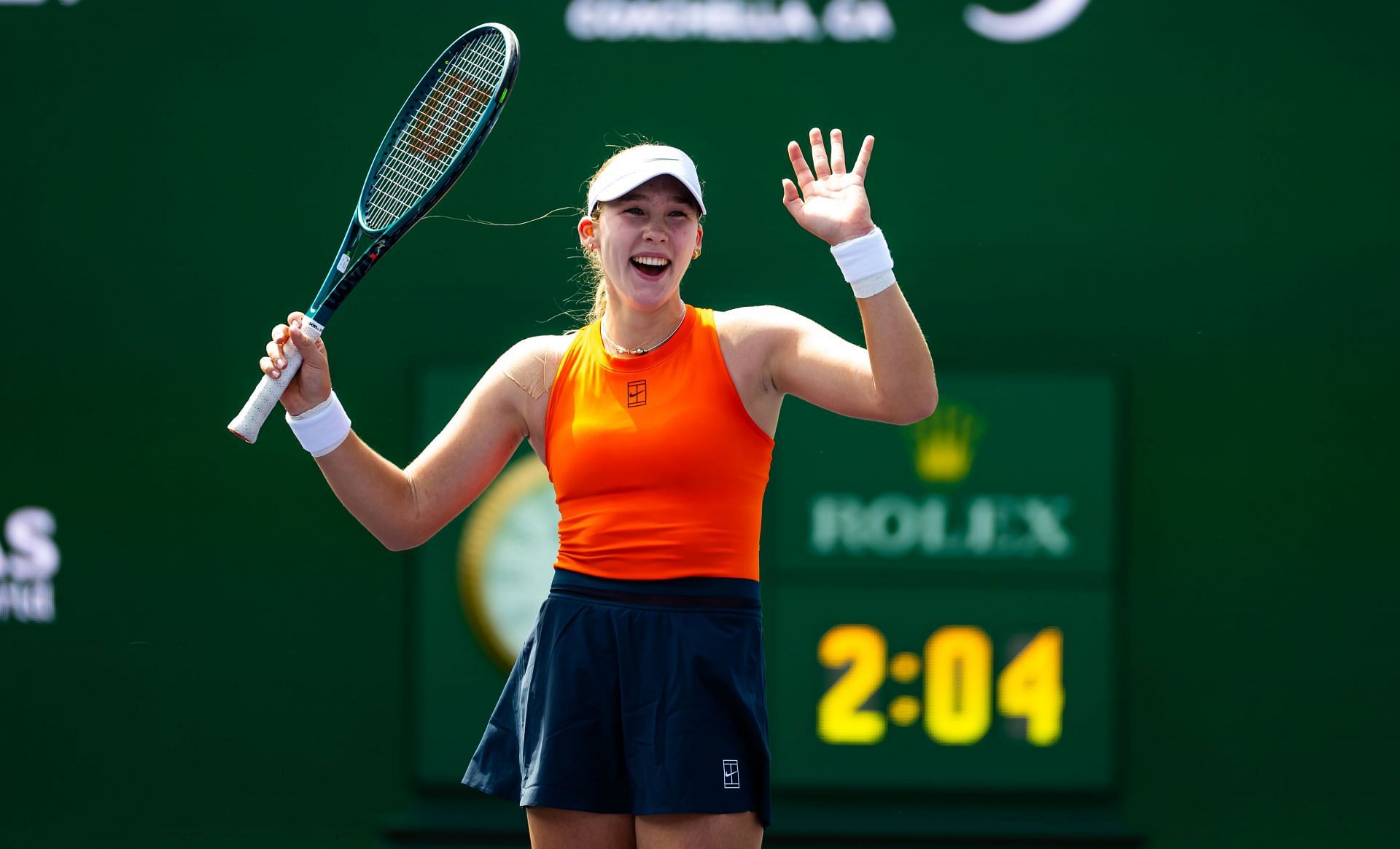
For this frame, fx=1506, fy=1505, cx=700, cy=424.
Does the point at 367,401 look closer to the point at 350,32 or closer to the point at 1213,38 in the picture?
the point at 350,32

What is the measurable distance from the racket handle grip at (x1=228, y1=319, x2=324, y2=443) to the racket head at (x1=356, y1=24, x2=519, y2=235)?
36 centimetres

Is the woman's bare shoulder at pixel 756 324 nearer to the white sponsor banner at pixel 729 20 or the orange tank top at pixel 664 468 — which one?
the orange tank top at pixel 664 468

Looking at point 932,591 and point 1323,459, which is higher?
point 1323,459

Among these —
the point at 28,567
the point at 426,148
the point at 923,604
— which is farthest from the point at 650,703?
the point at 28,567

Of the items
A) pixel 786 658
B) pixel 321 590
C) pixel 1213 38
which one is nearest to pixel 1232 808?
pixel 786 658

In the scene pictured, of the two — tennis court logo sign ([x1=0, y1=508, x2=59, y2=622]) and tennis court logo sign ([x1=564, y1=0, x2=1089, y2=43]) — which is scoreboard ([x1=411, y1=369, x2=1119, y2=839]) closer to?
tennis court logo sign ([x1=564, y1=0, x2=1089, y2=43])

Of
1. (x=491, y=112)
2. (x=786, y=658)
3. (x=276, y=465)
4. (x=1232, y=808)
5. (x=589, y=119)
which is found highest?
(x=589, y=119)

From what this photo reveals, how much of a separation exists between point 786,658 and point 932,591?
0.39m

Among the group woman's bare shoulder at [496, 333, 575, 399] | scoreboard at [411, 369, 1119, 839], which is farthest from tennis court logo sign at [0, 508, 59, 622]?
woman's bare shoulder at [496, 333, 575, 399]

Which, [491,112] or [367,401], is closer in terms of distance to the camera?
[491,112]

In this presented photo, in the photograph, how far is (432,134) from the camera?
2.57 metres

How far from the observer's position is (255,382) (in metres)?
3.75

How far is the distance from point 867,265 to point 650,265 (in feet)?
1.11

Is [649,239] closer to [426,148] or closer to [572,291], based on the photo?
[426,148]
